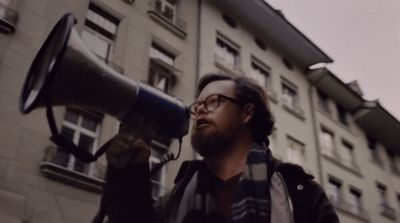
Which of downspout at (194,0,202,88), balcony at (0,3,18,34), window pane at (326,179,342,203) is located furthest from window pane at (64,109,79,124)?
window pane at (326,179,342,203)

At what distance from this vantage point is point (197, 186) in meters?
2.18

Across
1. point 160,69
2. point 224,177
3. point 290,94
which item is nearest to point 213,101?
point 224,177

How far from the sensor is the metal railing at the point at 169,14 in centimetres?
1387

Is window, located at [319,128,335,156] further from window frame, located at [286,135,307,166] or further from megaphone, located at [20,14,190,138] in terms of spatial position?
megaphone, located at [20,14,190,138]

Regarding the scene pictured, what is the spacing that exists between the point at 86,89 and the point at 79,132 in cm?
812

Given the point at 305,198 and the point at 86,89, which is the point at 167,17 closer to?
the point at 86,89

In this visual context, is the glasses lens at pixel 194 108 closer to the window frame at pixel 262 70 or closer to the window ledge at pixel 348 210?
the window frame at pixel 262 70

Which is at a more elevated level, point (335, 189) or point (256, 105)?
point (335, 189)

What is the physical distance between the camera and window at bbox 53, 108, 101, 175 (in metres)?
9.48

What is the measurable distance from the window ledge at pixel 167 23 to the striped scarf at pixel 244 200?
1159 centimetres

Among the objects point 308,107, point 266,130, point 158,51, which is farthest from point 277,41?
point 266,130

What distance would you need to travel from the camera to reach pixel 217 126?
222 centimetres

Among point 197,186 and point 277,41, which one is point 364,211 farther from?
point 197,186

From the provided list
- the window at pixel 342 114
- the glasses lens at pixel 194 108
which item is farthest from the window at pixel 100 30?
the window at pixel 342 114
